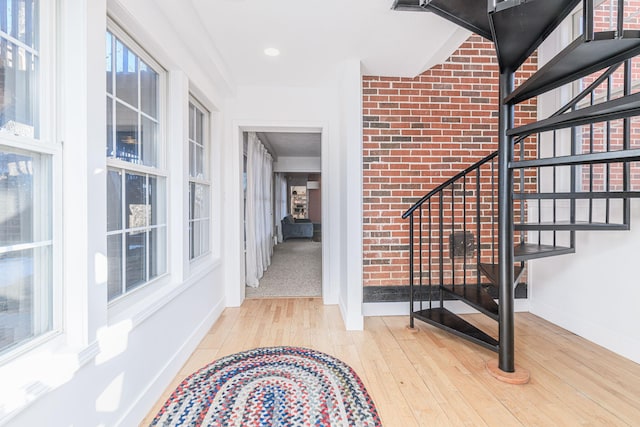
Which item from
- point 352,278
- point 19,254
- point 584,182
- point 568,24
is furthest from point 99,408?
point 568,24

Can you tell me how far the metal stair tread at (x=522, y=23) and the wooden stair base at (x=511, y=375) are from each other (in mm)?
1988

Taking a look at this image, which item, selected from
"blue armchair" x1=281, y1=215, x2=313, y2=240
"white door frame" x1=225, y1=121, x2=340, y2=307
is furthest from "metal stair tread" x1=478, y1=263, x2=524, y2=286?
"blue armchair" x1=281, y1=215, x2=313, y2=240

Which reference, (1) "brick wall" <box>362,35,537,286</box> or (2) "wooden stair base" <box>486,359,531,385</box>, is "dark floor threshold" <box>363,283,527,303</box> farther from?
(2) "wooden stair base" <box>486,359,531,385</box>

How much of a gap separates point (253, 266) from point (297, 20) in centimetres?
301

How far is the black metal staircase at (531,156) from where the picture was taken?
1.45 metres

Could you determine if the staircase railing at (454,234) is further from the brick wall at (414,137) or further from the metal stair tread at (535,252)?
the metal stair tread at (535,252)

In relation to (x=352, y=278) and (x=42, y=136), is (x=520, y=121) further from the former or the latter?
(x=42, y=136)

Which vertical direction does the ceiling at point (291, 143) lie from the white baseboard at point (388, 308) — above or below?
above

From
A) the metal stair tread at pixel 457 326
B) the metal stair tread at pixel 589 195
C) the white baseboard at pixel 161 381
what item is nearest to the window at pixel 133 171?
the white baseboard at pixel 161 381

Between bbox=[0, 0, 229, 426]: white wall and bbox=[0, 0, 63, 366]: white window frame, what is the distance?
23mm

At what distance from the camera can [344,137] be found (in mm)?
2795

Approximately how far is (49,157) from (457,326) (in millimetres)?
2692

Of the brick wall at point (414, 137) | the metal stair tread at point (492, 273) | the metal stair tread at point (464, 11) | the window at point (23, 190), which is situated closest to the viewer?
the window at point (23, 190)

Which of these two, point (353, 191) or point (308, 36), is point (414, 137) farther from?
point (308, 36)
